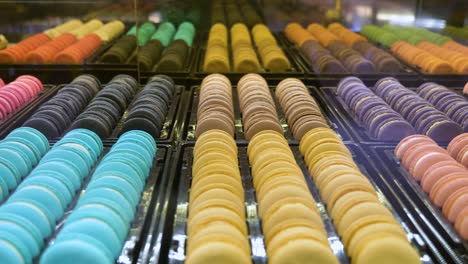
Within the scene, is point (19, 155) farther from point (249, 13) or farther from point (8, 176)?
point (249, 13)

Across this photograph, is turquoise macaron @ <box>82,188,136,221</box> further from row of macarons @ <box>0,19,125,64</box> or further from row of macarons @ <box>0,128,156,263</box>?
row of macarons @ <box>0,19,125,64</box>

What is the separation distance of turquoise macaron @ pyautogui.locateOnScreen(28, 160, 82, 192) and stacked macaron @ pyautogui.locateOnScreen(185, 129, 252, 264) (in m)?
0.30

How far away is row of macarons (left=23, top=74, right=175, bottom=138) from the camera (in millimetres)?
1675

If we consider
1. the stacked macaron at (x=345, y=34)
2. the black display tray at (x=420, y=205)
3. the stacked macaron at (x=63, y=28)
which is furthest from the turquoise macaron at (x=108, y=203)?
the stacked macaron at (x=63, y=28)

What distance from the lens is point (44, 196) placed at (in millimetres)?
1201

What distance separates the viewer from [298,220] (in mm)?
1062

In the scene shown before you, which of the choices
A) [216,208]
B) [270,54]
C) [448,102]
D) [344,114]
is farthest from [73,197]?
[270,54]

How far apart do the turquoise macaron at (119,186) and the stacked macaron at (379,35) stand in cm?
219

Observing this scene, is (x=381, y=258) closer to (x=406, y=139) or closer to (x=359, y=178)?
(x=359, y=178)

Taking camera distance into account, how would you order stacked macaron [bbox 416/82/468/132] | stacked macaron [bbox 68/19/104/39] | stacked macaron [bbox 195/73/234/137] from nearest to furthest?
1. stacked macaron [bbox 195/73/234/137]
2. stacked macaron [bbox 416/82/468/132]
3. stacked macaron [bbox 68/19/104/39]

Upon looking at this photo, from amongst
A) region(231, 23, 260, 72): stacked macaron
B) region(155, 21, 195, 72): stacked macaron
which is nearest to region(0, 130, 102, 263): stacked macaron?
region(155, 21, 195, 72): stacked macaron

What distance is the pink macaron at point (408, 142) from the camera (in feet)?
4.98

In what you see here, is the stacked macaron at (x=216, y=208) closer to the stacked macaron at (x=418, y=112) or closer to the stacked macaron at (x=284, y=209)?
the stacked macaron at (x=284, y=209)

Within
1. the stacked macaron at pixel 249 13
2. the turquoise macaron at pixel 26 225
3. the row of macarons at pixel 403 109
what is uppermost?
the stacked macaron at pixel 249 13
